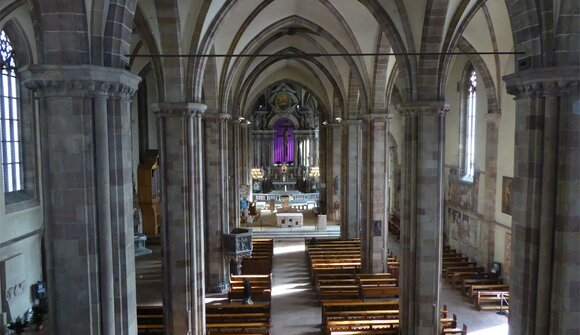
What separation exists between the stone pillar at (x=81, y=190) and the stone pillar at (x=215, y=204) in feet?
39.7

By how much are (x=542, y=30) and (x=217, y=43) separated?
43.3ft

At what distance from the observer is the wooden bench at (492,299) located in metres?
17.2

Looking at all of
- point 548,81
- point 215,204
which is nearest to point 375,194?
point 215,204

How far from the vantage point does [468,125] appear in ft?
→ 77.3

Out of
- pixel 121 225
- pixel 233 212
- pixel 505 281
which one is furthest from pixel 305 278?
pixel 121 225

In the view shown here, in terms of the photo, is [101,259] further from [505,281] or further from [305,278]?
[505,281]

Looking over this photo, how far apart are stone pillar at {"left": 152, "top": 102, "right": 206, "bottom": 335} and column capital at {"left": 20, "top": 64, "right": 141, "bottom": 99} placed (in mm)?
5910

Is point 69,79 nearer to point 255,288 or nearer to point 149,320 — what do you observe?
point 149,320

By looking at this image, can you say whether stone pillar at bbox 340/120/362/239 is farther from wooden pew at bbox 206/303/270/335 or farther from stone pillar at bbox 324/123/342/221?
wooden pew at bbox 206/303/270/335

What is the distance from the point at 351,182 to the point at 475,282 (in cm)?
960

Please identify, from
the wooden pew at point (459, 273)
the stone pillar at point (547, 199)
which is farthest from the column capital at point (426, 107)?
the wooden pew at point (459, 273)

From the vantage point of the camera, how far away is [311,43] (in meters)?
25.7

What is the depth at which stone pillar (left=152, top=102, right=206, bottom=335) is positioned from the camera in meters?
12.7

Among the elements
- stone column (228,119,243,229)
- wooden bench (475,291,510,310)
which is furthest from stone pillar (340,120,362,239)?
wooden bench (475,291,510,310)
